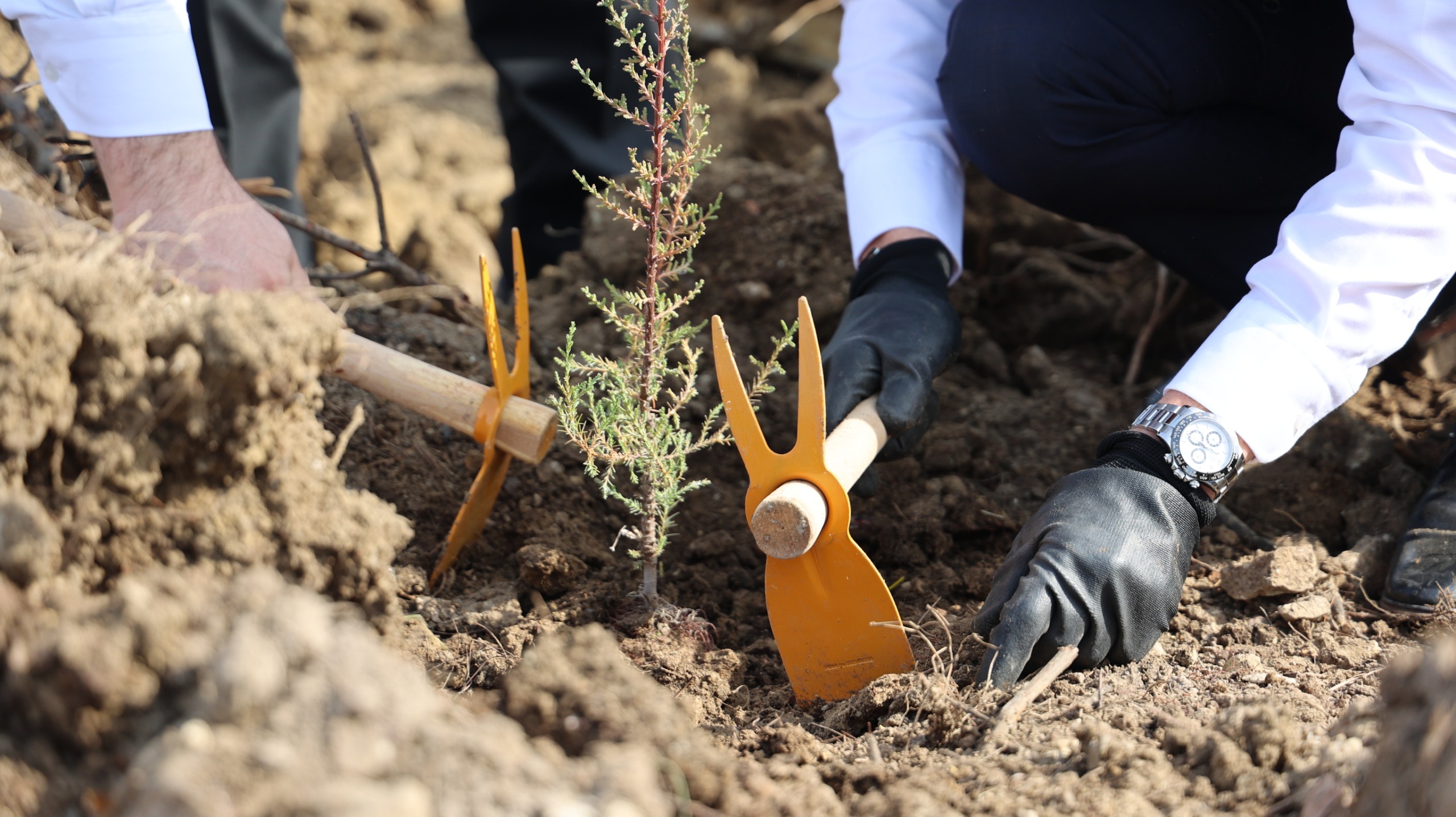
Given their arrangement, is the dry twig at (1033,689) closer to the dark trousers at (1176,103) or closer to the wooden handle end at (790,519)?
the wooden handle end at (790,519)

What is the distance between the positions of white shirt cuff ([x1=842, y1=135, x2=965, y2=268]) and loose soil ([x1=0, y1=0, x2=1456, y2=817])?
1.34ft

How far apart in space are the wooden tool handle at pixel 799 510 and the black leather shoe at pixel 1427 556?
1.12 meters

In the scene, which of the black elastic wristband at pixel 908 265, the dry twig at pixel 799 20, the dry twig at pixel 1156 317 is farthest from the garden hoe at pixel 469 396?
the dry twig at pixel 799 20

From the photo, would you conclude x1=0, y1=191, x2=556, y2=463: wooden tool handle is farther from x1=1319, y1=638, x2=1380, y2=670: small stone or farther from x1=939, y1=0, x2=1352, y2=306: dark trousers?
x1=1319, y1=638, x2=1380, y2=670: small stone

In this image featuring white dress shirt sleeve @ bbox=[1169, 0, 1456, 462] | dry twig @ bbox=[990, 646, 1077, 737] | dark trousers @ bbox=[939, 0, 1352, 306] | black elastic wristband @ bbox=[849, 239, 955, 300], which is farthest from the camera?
black elastic wristband @ bbox=[849, 239, 955, 300]

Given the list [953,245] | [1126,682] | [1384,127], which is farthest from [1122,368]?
[1126,682]

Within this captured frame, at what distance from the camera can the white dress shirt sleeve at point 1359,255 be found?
158 centimetres

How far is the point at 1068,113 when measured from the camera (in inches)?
89.8

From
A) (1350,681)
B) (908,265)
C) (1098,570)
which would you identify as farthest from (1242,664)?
(908,265)

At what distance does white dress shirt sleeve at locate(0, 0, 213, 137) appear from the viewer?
1868 millimetres

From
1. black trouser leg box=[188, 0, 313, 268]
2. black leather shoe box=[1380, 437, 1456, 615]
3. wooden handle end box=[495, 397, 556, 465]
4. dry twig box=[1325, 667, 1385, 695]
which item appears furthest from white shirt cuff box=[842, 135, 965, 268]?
black trouser leg box=[188, 0, 313, 268]

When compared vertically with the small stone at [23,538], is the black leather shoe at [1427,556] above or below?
below

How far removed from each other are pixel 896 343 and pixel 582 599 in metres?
0.87

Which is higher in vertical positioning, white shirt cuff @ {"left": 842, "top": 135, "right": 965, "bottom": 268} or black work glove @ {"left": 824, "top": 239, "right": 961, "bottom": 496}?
white shirt cuff @ {"left": 842, "top": 135, "right": 965, "bottom": 268}
